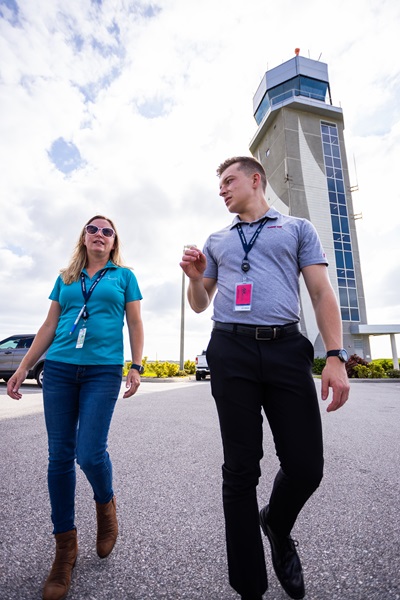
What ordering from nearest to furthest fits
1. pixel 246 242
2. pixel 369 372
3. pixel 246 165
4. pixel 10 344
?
1. pixel 246 242
2. pixel 246 165
3. pixel 10 344
4. pixel 369 372

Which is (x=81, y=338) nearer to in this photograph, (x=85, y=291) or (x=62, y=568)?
(x=85, y=291)

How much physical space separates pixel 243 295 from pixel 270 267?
22cm

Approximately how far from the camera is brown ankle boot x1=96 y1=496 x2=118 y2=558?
6.81 feet

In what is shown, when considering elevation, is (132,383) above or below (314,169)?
below

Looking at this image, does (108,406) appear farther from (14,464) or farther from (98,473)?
(14,464)

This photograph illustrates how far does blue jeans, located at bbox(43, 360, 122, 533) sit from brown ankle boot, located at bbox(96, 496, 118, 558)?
0.19 feet

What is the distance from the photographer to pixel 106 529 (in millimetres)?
2139

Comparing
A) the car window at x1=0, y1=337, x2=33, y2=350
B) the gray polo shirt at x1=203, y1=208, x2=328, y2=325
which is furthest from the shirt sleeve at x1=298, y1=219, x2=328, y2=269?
the car window at x1=0, y1=337, x2=33, y2=350

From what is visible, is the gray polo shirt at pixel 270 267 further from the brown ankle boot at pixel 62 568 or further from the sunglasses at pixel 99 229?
the brown ankle boot at pixel 62 568

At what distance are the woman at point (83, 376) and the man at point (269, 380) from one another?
64 cm

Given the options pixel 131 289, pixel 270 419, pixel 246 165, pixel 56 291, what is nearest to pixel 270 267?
pixel 246 165

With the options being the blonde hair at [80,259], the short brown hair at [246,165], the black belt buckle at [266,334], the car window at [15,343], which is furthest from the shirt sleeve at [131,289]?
the car window at [15,343]

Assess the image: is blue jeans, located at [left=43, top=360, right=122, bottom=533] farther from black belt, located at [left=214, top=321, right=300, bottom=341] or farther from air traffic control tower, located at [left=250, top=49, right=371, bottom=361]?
air traffic control tower, located at [left=250, top=49, right=371, bottom=361]

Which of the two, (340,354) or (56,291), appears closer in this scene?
(340,354)
